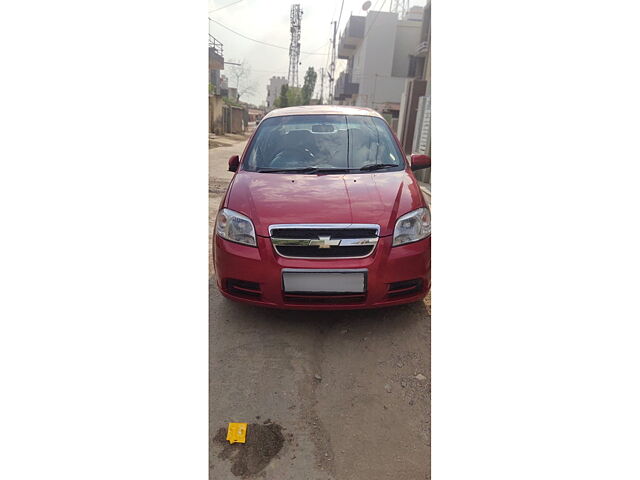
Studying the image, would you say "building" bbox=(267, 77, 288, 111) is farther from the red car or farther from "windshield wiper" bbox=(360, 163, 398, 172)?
the red car

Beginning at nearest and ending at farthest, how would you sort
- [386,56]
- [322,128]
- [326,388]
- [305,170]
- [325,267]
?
1. [326,388]
2. [325,267]
3. [305,170]
4. [322,128]
5. [386,56]

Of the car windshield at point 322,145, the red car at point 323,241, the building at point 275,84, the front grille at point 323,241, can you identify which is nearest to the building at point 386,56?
the building at point 275,84

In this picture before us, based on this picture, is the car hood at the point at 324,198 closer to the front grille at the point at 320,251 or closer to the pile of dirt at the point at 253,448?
the front grille at the point at 320,251

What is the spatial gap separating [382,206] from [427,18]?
1782cm

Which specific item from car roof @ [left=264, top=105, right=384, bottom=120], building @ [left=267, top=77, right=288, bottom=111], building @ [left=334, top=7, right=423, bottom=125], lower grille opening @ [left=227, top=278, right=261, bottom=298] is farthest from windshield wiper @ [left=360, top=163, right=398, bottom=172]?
building @ [left=334, top=7, right=423, bottom=125]

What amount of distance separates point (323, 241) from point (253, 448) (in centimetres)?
118

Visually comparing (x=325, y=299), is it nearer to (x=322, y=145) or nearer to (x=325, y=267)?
(x=325, y=267)

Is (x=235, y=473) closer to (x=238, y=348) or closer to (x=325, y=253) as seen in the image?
(x=238, y=348)

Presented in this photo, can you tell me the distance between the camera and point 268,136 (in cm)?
353

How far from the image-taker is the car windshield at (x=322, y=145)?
10.3ft

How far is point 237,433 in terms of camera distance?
1825 mm

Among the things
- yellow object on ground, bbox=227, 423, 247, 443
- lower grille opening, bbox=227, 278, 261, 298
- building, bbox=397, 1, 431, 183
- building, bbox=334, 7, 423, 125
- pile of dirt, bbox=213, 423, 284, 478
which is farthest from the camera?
building, bbox=334, 7, 423, 125

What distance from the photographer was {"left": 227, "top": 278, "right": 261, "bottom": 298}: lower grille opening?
250 centimetres

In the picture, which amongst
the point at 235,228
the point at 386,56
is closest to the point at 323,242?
the point at 235,228
